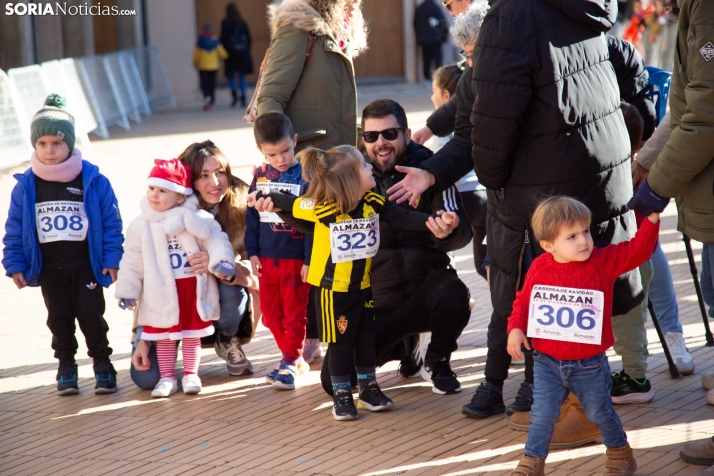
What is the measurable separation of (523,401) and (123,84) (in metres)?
15.9

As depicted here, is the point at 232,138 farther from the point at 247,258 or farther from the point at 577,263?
the point at 577,263

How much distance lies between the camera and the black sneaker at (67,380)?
5.33m

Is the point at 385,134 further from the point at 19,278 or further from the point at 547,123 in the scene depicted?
the point at 19,278

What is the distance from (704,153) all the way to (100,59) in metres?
15.4

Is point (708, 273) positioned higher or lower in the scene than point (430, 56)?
lower

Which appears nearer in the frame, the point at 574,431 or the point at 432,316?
the point at 574,431

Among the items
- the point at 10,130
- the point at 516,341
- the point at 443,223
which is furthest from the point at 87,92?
the point at 516,341

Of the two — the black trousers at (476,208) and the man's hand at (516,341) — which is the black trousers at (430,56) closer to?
the black trousers at (476,208)

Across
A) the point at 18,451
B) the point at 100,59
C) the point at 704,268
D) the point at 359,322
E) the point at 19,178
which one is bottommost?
the point at 18,451

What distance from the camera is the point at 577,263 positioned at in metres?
3.77

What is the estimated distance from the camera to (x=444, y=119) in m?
5.78

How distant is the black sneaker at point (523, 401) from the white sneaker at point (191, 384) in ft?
5.89

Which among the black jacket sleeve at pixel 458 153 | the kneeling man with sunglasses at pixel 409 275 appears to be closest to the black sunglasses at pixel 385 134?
the kneeling man with sunglasses at pixel 409 275

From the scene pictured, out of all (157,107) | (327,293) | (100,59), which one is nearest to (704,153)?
(327,293)
